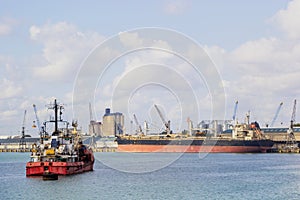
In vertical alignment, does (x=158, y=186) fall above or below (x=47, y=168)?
below

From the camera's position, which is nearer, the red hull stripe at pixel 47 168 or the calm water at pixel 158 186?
the calm water at pixel 158 186

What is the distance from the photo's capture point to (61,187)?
7062 centimetres

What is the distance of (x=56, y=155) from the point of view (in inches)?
3196

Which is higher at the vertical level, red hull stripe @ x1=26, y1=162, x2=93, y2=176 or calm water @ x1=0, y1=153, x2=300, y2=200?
red hull stripe @ x1=26, y1=162, x2=93, y2=176

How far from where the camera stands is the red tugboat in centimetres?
7969

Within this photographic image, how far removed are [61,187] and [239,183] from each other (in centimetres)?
2306

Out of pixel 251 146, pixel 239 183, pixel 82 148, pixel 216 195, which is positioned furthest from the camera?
pixel 251 146

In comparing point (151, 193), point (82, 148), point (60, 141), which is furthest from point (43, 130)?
point (151, 193)

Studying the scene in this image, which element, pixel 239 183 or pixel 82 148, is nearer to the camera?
pixel 239 183

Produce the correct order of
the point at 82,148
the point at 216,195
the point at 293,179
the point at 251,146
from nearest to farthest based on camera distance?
the point at 216,195 < the point at 293,179 < the point at 82,148 < the point at 251,146

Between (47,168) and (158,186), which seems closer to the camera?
(158,186)

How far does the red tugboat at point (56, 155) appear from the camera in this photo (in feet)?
261

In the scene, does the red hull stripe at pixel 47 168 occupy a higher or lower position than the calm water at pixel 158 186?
higher

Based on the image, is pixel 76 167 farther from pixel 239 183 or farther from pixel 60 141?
pixel 239 183
